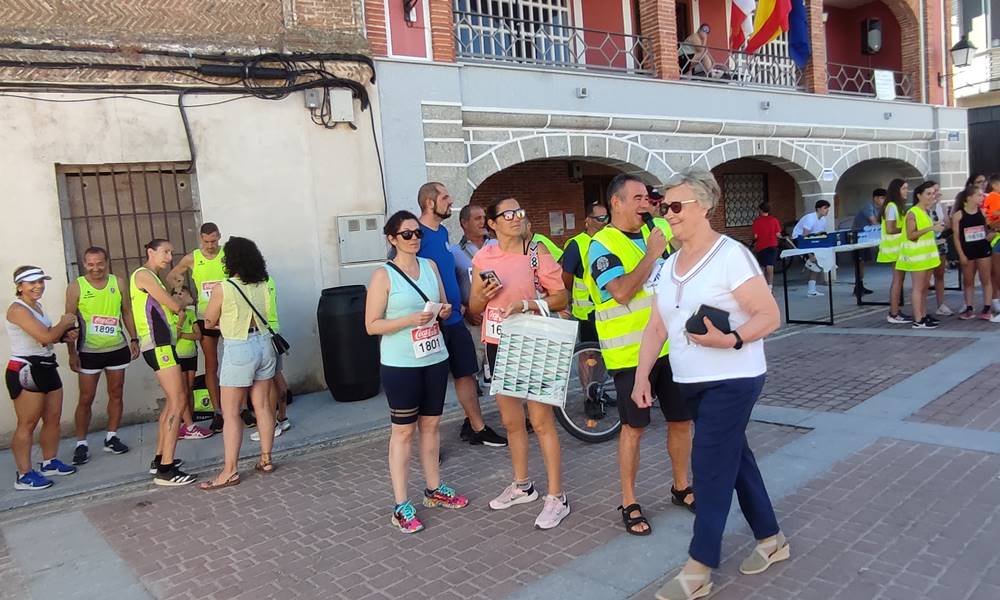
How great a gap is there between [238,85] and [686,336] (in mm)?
6156

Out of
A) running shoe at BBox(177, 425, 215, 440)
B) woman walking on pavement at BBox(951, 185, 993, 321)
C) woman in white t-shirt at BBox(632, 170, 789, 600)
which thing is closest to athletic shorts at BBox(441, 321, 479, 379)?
woman in white t-shirt at BBox(632, 170, 789, 600)

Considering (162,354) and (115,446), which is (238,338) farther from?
(115,446)

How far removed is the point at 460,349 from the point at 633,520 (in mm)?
1927

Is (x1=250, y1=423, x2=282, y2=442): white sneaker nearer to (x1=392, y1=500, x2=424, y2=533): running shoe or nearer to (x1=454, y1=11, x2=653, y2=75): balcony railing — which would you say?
(x1=392, y1=500, x2=424, y2=533): running shoe

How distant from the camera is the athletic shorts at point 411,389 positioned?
4043mm

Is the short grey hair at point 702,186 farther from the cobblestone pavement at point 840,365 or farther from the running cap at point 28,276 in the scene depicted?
the running cap at point 28,276

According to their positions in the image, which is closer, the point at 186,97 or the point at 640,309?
the point at 640,309

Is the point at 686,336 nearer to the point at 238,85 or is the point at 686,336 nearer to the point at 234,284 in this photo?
the point at 234,284

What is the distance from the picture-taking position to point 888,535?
3584 millimetres

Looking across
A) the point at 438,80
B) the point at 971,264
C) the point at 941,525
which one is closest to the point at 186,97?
the point at 438,80

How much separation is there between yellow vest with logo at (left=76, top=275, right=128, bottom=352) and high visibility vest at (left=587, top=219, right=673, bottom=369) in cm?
423

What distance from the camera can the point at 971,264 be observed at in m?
8.98

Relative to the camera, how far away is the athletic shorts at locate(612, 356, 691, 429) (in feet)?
12.1

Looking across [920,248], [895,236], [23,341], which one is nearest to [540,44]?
[895,236]
